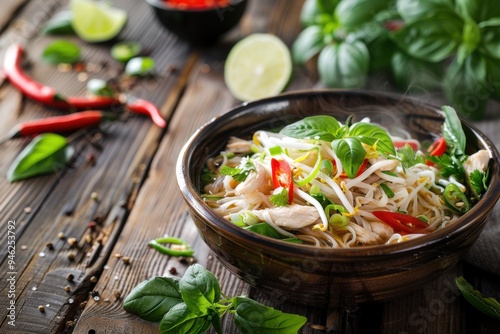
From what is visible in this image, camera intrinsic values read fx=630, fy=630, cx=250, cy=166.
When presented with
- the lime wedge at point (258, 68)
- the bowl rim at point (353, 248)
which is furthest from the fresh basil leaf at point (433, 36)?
the bowl rim at point (353, 248)

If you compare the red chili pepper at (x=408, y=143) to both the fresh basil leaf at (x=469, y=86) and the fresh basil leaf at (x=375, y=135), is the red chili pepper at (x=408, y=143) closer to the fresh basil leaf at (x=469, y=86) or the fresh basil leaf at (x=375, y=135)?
the fresh basil leaf at (x=375, y=135)

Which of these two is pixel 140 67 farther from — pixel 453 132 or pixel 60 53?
pixel 453 132

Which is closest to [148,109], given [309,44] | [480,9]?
[309,44]

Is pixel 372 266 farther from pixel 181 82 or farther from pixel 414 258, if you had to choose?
pixel 181 82

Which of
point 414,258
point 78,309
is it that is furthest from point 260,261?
point 78,309

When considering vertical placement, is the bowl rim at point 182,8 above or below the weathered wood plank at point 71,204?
above

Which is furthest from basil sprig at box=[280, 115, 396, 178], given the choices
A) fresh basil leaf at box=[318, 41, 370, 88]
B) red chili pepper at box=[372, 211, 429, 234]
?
fresh basil leaf at box=[318, 41, 370, 88]

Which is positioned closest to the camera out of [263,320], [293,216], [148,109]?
[263,320]

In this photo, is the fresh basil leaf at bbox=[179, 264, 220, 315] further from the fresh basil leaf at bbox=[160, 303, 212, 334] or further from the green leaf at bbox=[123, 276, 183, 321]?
the green leaf at bbox=[123, 276, 183, 321]
